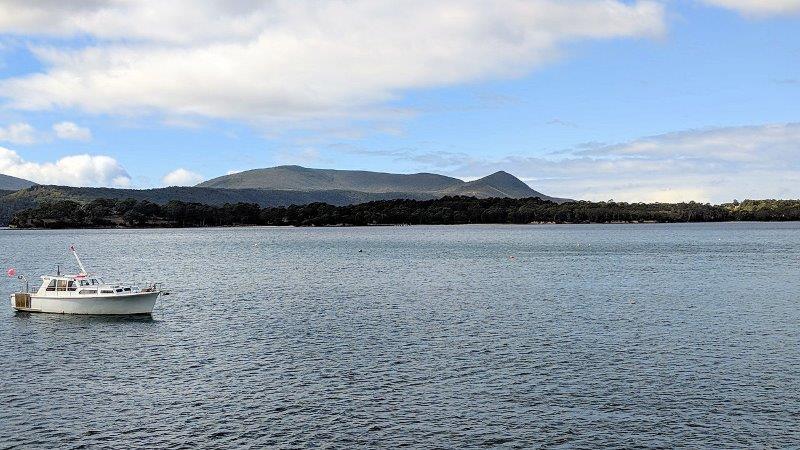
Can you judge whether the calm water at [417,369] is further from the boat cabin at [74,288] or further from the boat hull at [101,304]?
the boat cabin at [74,288]

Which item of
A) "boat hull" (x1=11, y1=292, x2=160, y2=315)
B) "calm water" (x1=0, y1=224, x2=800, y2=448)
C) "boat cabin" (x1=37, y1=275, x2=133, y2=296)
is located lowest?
"calm water" (x1=0, y1=224, x2=800, y2=448)

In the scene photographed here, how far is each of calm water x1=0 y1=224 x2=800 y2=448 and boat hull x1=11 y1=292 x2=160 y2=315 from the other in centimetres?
166

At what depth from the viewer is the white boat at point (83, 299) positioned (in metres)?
76.9

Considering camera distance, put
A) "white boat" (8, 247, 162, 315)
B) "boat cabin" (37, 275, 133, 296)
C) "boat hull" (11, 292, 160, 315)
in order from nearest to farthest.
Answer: "boat hull" (11, 292, 160, 315)
"white boat" (8, 247, 162, 315)
"boat cabin" (37, 275, 133, 296)

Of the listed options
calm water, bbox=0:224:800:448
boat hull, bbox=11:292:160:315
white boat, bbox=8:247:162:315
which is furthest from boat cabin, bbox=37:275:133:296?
calm water, bbox=0:224:800:448

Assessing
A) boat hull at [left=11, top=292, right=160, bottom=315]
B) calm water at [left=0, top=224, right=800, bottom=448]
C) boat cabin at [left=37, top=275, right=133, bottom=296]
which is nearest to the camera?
calm water at [left=0, top=224, right=800, bottom=448]

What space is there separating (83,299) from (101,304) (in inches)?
76.3

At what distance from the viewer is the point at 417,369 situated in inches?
2008

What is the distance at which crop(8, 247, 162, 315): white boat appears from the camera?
76938 millimetres

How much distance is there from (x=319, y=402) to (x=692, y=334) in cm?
3602

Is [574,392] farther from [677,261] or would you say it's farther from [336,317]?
[677,261]

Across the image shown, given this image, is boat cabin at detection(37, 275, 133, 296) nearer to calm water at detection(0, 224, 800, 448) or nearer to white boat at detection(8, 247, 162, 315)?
white boat at detection(8, 247, 162, 315)

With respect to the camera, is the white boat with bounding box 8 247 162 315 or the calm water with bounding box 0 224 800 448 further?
the white boat with bounding box 8 247 162 315

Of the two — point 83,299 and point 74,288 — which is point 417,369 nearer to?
point 83,299
